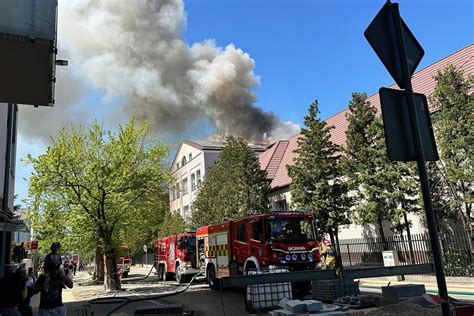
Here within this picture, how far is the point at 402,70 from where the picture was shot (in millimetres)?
2975

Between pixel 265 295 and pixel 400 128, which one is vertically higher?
pixel 400 128

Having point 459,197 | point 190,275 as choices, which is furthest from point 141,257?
point 459,197

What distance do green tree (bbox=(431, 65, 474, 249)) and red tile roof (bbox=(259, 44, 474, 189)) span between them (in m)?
1.42

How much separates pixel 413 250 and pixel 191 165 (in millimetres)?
30568

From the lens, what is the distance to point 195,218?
104 feet

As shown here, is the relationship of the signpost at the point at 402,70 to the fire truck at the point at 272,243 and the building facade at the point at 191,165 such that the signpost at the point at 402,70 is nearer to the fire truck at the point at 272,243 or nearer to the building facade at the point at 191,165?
the fire truck at the point at 272,243

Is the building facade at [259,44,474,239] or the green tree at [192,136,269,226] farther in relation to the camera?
the green tree at [192,136,269,226]

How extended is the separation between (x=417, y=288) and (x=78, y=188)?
16.3 meters

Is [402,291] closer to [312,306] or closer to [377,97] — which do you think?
[312,306]

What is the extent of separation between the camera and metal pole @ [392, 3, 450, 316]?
2.60 meters

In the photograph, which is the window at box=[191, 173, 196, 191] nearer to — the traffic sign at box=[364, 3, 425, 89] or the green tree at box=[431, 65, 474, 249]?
the green tree at box=[431, 65, 474, 249]

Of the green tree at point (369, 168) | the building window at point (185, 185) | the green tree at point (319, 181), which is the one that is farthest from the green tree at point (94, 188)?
the building window at point (185, 185)

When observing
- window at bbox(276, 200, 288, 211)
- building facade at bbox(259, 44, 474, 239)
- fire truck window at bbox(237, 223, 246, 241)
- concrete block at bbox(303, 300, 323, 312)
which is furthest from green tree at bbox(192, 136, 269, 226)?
concrete block at bbox(303, 300, 323, 312)

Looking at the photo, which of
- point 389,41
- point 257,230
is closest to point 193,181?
point 257,230
